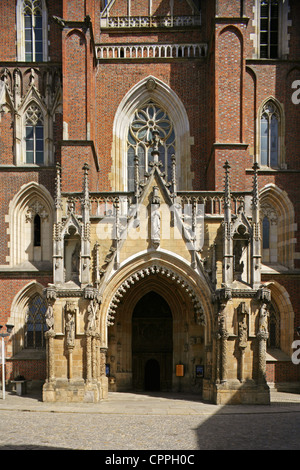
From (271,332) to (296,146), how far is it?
27.6 ft

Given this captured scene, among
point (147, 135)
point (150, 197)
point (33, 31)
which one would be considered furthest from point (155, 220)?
point (33, 31)

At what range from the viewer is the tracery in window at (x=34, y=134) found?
23.9 meters

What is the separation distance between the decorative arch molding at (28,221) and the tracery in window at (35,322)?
6.35 feet

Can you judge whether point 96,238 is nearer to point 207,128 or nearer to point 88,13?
point 207,128

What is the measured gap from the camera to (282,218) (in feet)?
78.0

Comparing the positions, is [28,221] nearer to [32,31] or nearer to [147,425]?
[32,31]

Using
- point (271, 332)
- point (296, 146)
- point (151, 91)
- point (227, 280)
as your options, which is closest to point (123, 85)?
point (151, 91)

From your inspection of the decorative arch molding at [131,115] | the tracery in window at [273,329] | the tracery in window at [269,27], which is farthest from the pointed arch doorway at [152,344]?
the tracery in window at [269,27]

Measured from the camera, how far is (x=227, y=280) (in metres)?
18.0

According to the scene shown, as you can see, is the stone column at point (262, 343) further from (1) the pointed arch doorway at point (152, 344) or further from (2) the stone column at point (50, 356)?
(2) the stone column at point (50, 356)

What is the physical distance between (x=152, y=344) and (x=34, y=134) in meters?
10.8

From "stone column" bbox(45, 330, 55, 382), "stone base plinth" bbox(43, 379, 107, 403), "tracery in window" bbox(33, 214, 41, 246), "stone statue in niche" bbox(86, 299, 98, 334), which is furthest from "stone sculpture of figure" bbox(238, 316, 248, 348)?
"tracery in window" bbox(33, 214, 41, 246)

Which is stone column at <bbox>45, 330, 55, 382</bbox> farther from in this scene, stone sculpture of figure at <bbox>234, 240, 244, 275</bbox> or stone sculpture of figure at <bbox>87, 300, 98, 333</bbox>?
A: stone sculpture of figure at <bbox>234, 240, 244, 275</bbox>

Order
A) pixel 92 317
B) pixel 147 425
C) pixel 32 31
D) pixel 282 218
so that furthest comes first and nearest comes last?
pixel 32 31
pixel 282 218
pixel 92 317
pixel 147 425
